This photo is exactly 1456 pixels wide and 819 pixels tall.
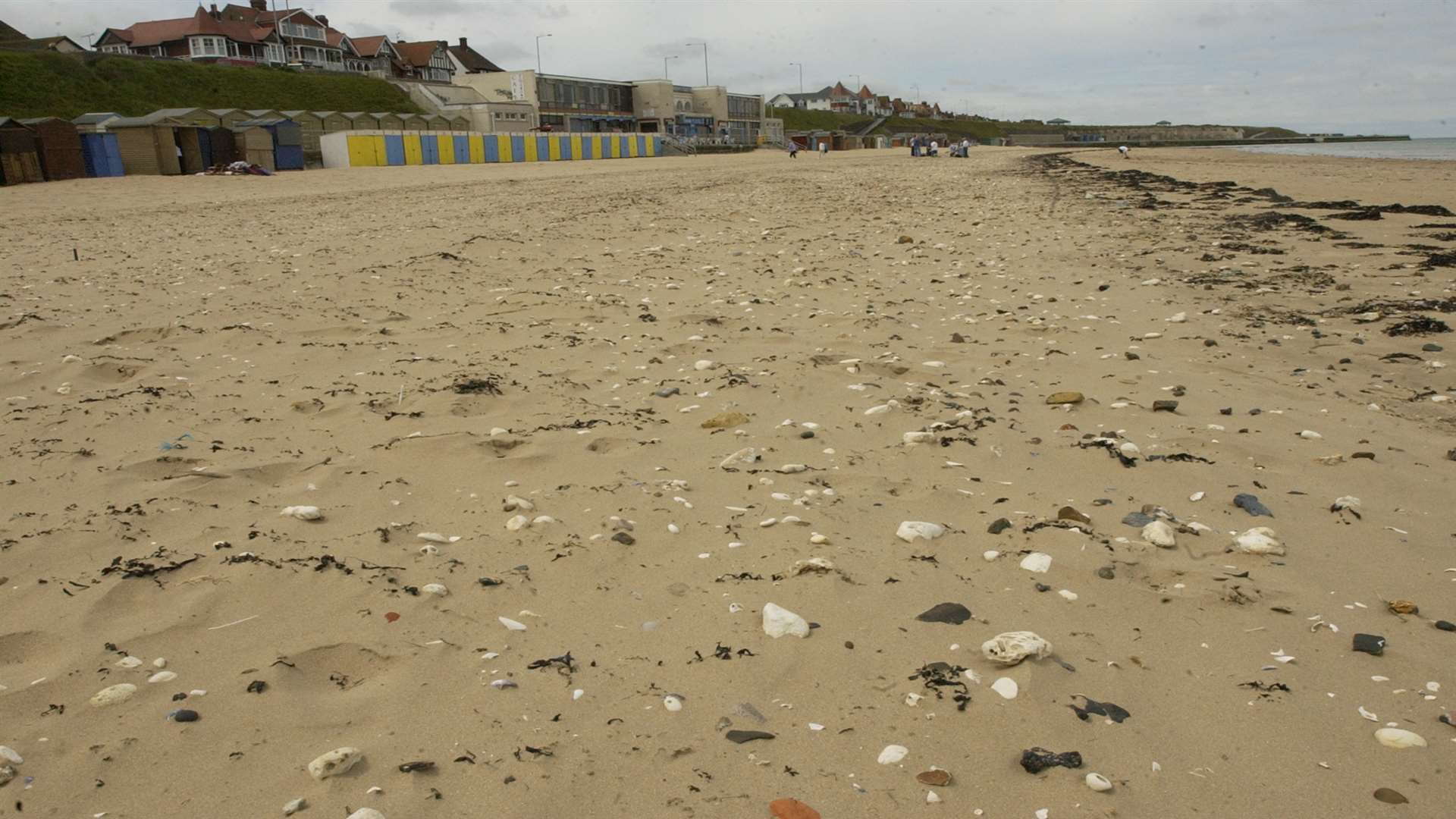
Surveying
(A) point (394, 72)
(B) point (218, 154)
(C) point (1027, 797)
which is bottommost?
(C) point (1027, 797)

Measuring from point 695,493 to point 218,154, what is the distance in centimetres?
4650

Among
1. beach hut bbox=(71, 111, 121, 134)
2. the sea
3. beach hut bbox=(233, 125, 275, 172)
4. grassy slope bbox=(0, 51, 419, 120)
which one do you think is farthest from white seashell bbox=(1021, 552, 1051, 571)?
grassy slope bbox=(0, 51, 419, 120)

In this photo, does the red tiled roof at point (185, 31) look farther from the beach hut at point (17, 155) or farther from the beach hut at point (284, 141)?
the beach hut at point (17, 155)

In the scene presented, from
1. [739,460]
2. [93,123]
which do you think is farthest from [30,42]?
[739,460]

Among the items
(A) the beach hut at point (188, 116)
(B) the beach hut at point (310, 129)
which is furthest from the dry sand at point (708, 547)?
(B) the beach hut at point (310, 129)

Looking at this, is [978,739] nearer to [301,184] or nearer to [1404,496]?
[1404,496]

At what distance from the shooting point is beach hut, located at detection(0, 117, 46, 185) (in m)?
32.9

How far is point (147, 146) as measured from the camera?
3953cm

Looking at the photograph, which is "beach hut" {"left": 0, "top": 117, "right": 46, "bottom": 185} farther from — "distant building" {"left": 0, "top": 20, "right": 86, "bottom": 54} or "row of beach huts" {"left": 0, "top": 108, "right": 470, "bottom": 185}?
"distant building" {"left": 0, "top": 20, "right": 86, "bottom": 54}

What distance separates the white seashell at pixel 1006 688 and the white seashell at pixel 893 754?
47 cm

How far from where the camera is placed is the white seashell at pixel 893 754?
2.75 meters

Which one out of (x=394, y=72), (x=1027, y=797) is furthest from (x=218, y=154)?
(x=394, y=72)

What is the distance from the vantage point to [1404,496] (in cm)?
460

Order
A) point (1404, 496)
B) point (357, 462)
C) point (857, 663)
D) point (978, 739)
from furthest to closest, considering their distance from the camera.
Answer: point (357, 462)
point (1404, 496)
point (857, 663)
point (978, 739)
